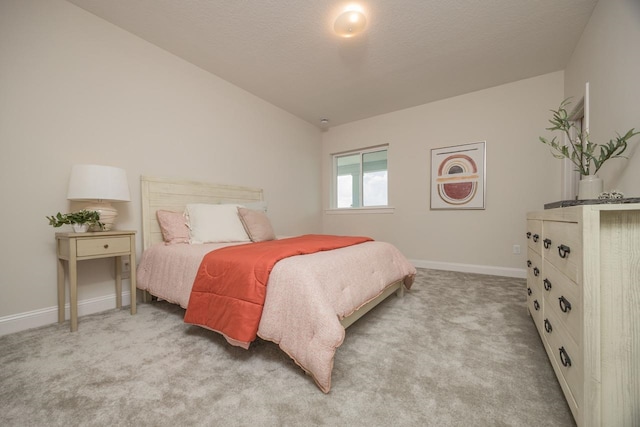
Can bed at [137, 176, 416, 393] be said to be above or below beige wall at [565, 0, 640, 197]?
below

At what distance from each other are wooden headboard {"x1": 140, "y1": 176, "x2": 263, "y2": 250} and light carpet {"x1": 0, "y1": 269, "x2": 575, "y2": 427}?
33.9 inches

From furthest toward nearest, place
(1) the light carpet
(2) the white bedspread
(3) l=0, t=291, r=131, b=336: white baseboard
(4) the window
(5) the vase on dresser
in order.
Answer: (4) the window < (3) l=0, t=291, r=131, b=336: white baseboard < (5) the vase on dresser < (2) the white bedspread < (1) the light carpet

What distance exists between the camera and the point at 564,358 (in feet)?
3.32

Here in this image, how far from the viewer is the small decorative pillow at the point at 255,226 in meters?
2.51

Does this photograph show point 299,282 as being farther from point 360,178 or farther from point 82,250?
point 360,178

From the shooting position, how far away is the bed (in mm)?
1202

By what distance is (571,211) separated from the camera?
0.95 m

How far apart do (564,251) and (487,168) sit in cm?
277

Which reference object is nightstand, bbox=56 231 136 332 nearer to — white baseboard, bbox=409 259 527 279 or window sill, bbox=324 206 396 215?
window sill, bbox=324 206 396 215

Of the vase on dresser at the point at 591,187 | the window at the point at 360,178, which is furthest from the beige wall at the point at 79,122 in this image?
the vase on dresser at the point at 591,187

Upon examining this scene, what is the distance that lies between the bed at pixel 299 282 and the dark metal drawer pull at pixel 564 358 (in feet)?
2.83

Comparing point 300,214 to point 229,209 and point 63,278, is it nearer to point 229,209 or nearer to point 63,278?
point 229,209

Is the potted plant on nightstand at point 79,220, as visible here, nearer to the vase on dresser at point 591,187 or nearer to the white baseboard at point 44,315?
the white baseboard at point 44,315

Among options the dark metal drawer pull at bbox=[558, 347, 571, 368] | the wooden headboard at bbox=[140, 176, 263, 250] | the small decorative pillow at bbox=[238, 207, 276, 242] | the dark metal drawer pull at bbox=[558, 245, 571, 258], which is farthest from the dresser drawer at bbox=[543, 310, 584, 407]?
the wooden headboard at bbox=[140, 176, 263, 250]
